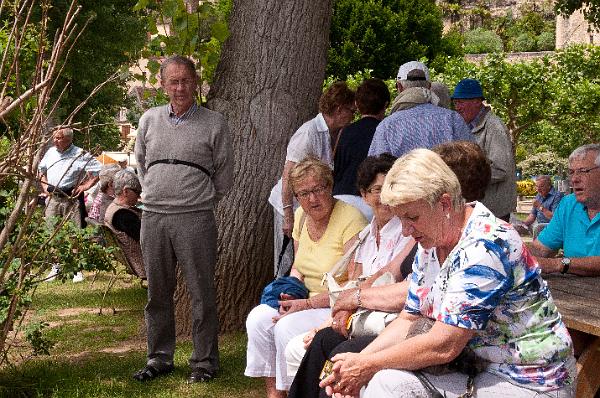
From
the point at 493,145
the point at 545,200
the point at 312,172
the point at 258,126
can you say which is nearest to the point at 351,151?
the point at 493,145

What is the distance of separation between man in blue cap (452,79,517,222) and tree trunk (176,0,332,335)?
1.21m

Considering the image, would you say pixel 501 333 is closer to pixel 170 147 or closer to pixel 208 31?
pixel 170 147

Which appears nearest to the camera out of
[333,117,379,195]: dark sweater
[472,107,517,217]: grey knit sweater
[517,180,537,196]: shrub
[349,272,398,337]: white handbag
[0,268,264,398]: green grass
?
[349,272,398,337]: white handbag

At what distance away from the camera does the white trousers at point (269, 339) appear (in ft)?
16.2

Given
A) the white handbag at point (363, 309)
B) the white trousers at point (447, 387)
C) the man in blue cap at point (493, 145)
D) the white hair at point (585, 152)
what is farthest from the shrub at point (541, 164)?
the white trousers at point (447, 387)

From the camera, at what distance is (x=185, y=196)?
19.7 ft

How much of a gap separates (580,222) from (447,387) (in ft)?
6.74

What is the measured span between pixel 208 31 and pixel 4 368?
300 cm

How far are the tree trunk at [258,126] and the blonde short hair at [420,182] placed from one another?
404 cm

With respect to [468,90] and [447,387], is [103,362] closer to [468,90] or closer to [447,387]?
[468,90]

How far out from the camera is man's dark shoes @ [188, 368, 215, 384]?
6137 millimetres

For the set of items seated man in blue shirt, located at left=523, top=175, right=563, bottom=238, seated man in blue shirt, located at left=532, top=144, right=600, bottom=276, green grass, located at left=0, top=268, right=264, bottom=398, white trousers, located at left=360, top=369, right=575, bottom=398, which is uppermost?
seated man in blue shirt, located at left=532, top=144, right=600, bottom=276

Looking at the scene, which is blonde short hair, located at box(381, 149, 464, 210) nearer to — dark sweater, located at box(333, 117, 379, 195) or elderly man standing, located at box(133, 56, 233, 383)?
elderly man standing, located at box(133, 56, 233, 383)

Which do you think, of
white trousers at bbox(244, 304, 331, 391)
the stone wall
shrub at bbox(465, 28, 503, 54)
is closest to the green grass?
white trousers at bbox(244, 304, 331, 391)
